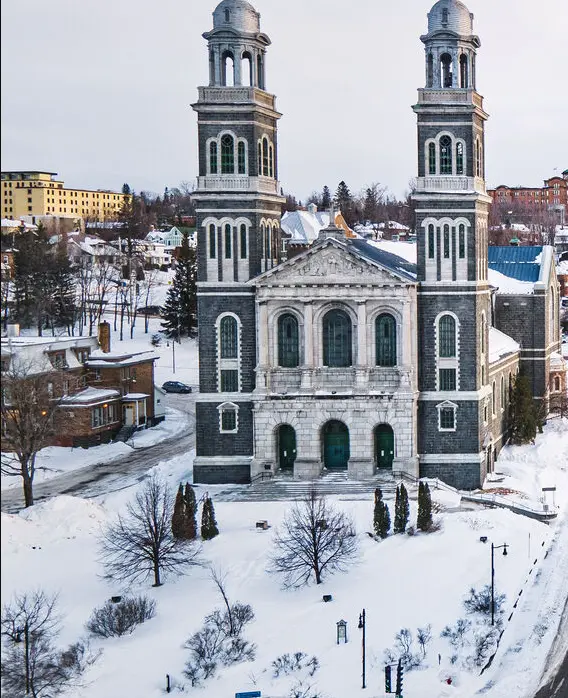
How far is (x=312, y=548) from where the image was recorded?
36812mm

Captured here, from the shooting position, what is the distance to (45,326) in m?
77.2

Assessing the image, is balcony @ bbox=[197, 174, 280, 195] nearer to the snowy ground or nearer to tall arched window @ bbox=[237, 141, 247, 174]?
tall arched window @ bbox=[237, 141, 247, 174]

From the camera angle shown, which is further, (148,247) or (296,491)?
(148,247)

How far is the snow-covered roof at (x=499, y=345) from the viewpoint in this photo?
181 ft

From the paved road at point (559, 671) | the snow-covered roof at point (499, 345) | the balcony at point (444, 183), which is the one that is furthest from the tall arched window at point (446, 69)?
the paved road at point (559, 671)

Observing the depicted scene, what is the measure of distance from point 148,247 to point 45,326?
52992mm

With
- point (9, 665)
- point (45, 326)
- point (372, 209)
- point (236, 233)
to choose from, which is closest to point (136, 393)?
point (45, 326)

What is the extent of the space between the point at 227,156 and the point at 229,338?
8.25m

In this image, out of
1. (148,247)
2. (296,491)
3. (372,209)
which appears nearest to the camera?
(296,491)

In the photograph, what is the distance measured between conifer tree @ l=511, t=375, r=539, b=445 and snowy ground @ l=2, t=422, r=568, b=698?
451 inches

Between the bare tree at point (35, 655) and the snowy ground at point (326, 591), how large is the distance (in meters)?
0.61

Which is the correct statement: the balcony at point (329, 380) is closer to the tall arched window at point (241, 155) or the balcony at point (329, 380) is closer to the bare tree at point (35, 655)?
the tall arched window at point (241, 155)

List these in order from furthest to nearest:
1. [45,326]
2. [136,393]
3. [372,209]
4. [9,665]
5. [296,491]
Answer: [372,209], [45,326], [136,393], [296,491], [9,665]

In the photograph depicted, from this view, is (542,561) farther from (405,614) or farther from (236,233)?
(236,233)
